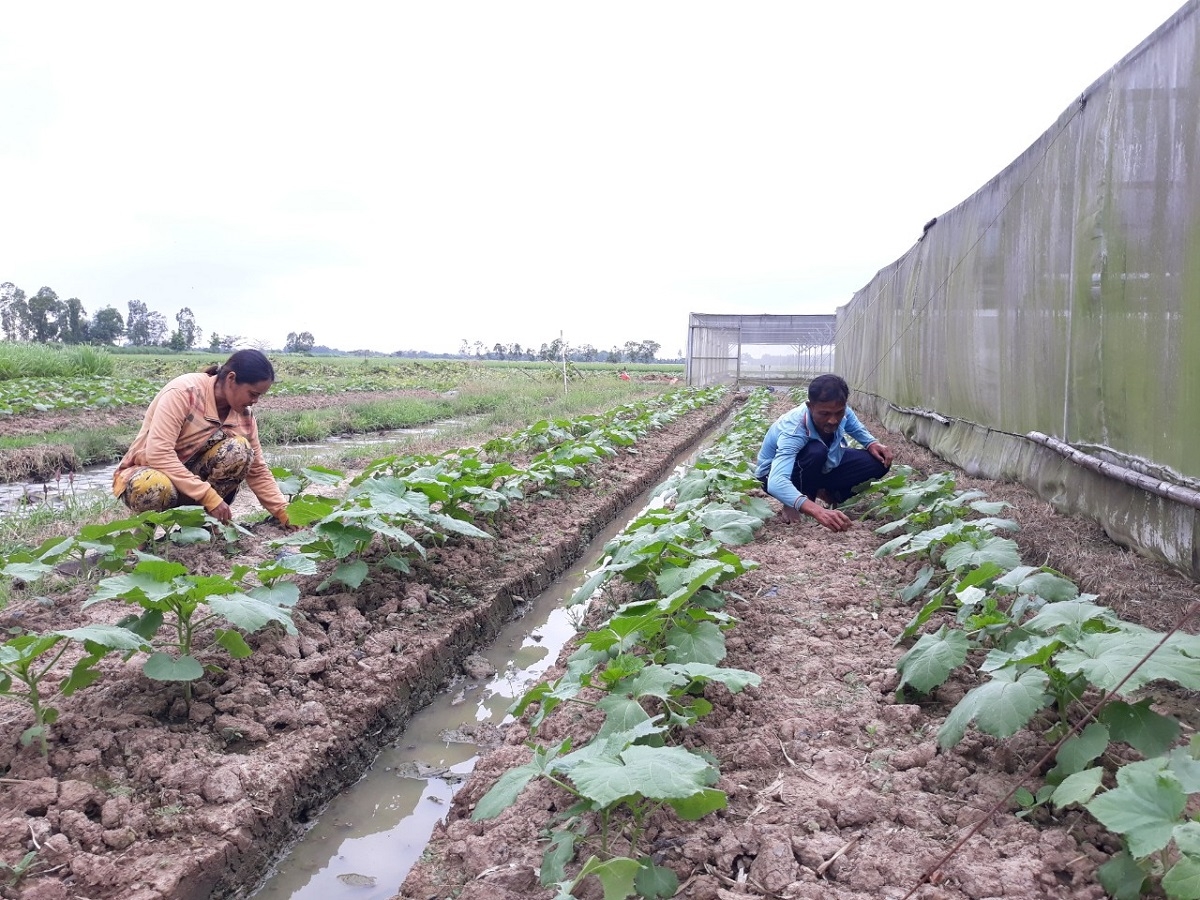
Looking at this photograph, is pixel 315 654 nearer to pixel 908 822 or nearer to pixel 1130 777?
pixel 908 822

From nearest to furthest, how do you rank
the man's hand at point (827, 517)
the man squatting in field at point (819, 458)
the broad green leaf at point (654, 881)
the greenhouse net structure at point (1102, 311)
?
the broad green leaf at point (654, 881), the greenhouse net structure at point (1102, 311), the man's hand at point (827, 517), the man squatting in field at point (819, 458)

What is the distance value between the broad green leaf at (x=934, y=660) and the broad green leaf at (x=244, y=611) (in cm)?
195

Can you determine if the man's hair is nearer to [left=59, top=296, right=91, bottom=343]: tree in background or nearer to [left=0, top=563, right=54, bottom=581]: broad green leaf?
[left=0, top=563, right=54, bottom=581]: broad green leaf

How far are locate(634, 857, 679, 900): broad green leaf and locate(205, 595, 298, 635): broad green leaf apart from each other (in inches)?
56.9

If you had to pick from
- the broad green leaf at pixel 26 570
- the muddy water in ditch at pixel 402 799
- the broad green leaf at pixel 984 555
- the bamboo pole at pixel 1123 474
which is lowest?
the muddy water in ditch at pixel 402 799

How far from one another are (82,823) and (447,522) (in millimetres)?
1992

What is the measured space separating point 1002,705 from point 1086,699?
437 millimetres

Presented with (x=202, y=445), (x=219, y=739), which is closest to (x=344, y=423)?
(x=202, y=445)

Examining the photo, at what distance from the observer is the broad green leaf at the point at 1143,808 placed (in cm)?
133

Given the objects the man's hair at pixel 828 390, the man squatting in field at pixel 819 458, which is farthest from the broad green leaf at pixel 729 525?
the man's hair at pixel 828 390

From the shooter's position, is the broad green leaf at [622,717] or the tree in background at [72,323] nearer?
the broad green leaf at [622,717]

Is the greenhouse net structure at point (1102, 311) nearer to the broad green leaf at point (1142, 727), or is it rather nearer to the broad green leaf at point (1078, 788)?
the broad green leaf at point (1142, 727)

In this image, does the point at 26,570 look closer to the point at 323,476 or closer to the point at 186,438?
the point at 186,438

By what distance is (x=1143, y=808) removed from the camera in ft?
4.50
